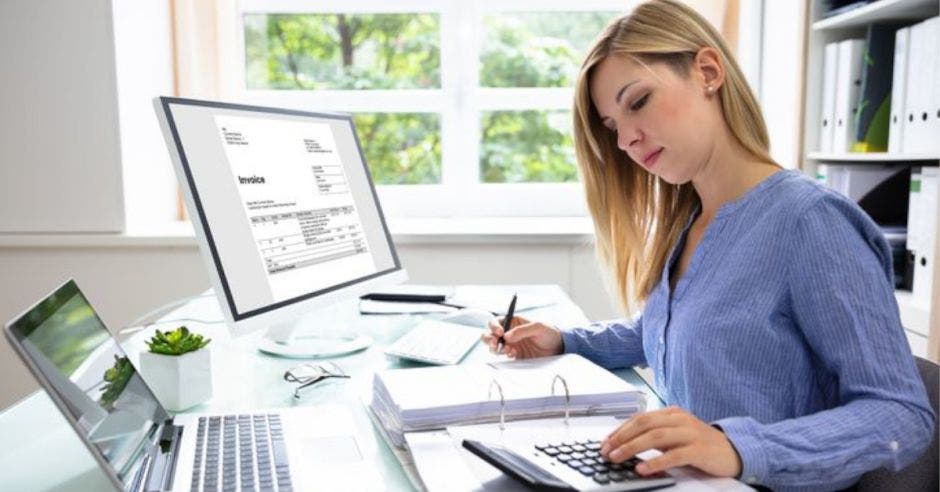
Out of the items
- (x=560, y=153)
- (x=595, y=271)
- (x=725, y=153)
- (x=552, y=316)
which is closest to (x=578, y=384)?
(x=725, y=153)

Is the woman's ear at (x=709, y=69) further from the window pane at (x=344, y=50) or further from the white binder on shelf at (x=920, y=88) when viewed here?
the window pane at (x=344, y=50)

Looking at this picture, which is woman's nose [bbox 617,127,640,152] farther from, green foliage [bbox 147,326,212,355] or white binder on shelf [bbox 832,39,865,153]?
white binder on shelf [bbox 832,39,865,153]

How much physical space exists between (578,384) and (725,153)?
0.39 meters

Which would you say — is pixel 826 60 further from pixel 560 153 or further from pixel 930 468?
pixel 930 468

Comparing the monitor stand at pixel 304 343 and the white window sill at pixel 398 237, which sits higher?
the white window sill at pixel 398 237

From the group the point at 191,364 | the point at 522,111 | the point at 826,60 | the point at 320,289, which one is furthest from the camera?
the point at 522,111

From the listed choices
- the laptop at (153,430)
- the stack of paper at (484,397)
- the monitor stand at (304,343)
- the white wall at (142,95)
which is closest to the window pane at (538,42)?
the white wall at (142,95)

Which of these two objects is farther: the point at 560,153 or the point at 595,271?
the point at 560,153

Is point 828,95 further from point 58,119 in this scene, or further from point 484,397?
point 58,119

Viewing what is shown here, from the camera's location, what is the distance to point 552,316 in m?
1.62

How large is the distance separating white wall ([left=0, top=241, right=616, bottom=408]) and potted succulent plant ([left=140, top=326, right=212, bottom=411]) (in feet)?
4.91

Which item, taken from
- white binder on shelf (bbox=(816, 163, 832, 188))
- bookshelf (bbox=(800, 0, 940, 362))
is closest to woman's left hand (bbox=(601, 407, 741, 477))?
bookshelf (bbox=(800, 0, 940, 362))

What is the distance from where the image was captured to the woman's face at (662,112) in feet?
3.39

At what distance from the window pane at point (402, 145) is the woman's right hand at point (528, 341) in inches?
69.5
